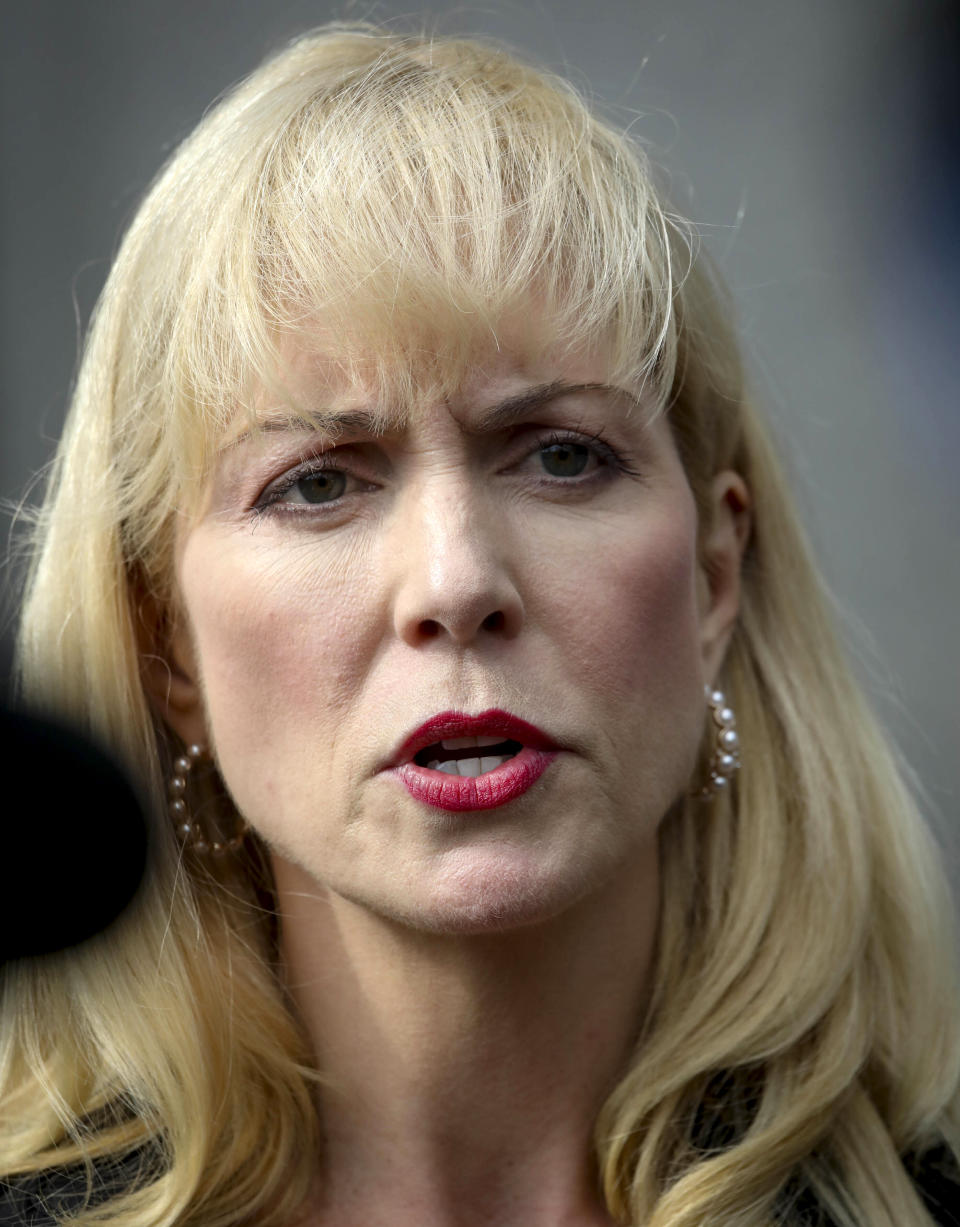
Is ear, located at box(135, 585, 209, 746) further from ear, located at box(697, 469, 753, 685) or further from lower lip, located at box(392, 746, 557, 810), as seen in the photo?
ear, located at box(697, 469, 753, 685)

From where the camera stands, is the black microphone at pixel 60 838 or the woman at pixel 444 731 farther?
the woman at pixel 444 731

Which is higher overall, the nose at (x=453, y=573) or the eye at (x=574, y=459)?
the eye at (x=574, y=459)

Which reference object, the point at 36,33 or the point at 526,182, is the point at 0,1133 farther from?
the point at 36,33

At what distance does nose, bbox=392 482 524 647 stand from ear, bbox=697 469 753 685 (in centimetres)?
48

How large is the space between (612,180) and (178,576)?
822 millimetres

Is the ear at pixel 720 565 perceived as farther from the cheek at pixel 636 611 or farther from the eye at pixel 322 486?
the eye at pixel 322 486

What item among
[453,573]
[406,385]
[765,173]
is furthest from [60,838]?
[765,173]

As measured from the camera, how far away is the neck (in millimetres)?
2213

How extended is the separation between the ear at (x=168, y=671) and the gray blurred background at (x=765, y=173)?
6.62ft

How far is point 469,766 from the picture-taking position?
2.02 metres

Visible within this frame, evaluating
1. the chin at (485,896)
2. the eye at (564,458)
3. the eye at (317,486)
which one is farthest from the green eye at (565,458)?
the chin at (485,896)

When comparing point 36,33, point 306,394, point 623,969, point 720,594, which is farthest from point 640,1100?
point 36,33

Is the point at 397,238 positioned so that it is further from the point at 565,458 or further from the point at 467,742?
the point at 467,742

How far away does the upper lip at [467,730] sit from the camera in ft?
6.49
